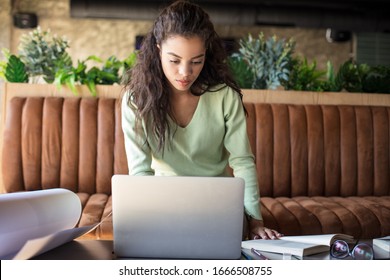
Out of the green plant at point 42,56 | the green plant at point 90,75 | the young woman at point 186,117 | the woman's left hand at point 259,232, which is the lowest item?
the woman's left hand at point 259,232

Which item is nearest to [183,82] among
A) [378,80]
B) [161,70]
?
[161,70]

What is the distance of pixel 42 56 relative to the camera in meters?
2.40

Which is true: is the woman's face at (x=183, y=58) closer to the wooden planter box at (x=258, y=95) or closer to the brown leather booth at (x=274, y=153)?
the brown leather booth at (x=274, y=153)

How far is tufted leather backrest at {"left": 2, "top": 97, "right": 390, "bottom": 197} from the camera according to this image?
2232mm

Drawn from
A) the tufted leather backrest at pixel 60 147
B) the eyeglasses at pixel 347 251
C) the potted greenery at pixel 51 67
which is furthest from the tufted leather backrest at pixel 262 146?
the eyeglasses at pixel 347 251

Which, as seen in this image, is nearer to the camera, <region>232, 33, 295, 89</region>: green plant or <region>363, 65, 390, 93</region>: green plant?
<region>232, 33, 295, 89</region>: green plant

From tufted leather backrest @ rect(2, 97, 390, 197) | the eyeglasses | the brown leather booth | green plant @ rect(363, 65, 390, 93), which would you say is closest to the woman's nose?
the eyeglasses

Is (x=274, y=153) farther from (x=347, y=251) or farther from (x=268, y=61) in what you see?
(x=347, y=251)

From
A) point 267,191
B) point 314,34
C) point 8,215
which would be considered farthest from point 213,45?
point 314,34

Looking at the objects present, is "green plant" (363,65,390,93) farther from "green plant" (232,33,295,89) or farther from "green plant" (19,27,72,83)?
"green plant" (19,27,72,83)

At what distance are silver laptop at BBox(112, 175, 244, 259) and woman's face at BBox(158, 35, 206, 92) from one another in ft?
1.37

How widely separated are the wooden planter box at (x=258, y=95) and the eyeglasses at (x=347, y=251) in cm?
159

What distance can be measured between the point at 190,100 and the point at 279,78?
1.23m

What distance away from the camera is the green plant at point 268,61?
2494 millimetres
